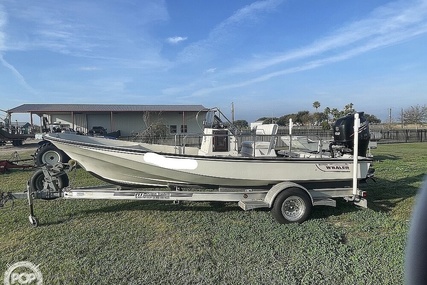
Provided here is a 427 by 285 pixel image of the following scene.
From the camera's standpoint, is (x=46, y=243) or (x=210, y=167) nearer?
(x=46, y=243)

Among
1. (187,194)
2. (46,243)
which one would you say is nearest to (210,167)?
(187,194)

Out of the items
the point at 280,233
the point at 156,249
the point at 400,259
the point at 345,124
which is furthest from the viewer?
the point at 345,124

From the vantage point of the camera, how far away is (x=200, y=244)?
407cm

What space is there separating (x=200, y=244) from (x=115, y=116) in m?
29.0

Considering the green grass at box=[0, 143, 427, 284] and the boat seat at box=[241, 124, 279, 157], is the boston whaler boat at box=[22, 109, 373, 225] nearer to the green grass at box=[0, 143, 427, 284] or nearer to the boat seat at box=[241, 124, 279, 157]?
the green grass at box=[0, 143, 427, 284]

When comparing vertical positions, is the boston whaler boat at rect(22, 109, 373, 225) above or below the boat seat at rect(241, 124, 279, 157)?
below

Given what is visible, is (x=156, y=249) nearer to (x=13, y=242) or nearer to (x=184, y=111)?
(x=13, y=242)

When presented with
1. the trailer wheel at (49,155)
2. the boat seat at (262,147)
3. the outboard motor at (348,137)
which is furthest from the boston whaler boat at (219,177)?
the trailer wheel at (49,155)

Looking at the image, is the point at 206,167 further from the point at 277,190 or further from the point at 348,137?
the point at 348,137

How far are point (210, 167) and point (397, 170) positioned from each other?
8.08 metres

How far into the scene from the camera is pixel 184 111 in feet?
100

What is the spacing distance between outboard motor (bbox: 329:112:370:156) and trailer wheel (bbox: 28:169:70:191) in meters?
5.04

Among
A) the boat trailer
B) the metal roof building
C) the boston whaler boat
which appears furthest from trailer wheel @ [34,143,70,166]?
the metal roof building

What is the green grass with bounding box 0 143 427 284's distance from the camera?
3.25 meters
